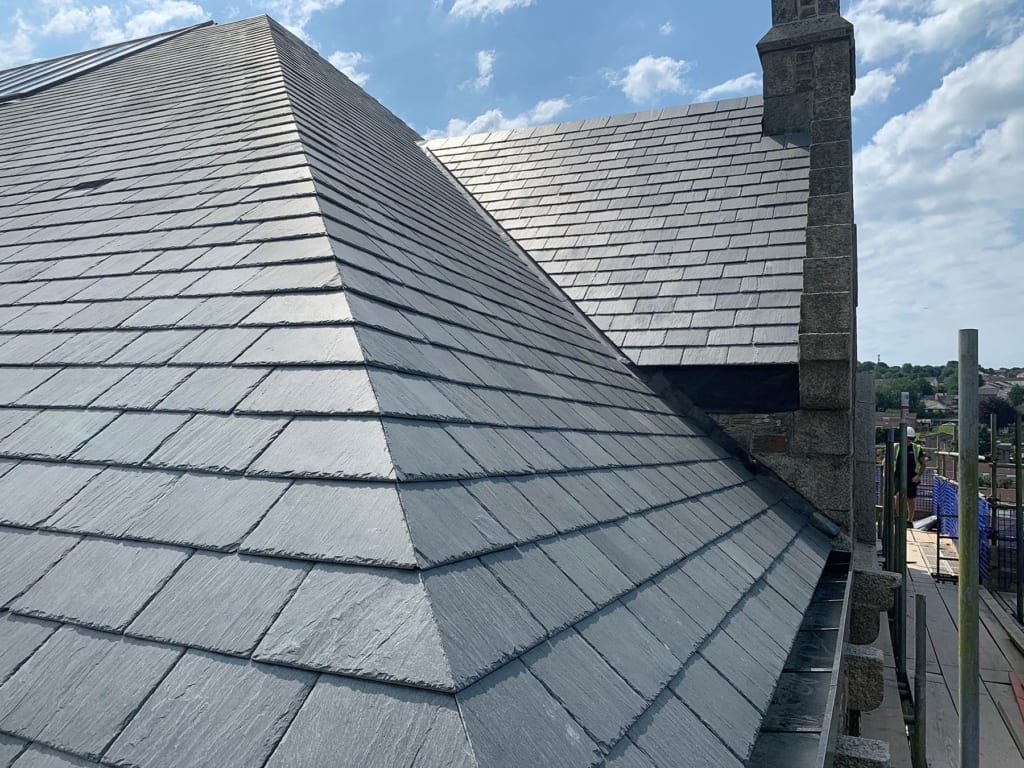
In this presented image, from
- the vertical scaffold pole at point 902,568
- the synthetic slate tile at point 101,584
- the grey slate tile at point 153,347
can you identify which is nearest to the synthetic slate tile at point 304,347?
the grey slate tile at point 153,347

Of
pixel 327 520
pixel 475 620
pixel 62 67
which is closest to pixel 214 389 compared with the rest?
pixel 327 520

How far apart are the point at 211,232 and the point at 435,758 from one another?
3702 mm

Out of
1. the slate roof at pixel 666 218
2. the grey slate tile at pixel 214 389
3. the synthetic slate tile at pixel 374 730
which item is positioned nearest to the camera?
the synthetic slate tile at pixel 374 730

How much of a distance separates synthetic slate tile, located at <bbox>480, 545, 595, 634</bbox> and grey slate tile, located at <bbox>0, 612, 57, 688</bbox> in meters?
1.19

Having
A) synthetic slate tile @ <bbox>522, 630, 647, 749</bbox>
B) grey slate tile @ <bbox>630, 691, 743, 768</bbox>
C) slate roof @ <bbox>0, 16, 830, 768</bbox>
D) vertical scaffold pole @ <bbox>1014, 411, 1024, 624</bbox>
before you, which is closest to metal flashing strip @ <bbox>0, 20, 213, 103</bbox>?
slate roof @ <bbox>0, 16, 830, 768</bbox>

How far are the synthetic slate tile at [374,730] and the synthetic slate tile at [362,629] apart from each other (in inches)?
1.5

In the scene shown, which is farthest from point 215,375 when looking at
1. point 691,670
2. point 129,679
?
point 691,670

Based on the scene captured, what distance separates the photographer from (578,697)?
1899 mm

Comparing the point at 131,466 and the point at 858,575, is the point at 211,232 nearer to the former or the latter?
the point at 131,466

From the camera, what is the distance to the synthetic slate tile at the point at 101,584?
1.98m

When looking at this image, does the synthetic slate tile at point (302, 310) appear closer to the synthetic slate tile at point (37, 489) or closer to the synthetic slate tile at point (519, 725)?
the synthetic slate tile at point (37, 489)

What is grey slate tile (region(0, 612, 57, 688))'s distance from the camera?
191cm

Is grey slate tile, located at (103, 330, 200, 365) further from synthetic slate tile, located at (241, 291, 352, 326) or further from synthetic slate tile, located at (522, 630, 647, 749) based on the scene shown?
synthetic slate tile, located at (522, 630, 647, 749)

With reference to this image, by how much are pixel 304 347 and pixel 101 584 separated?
112cm
